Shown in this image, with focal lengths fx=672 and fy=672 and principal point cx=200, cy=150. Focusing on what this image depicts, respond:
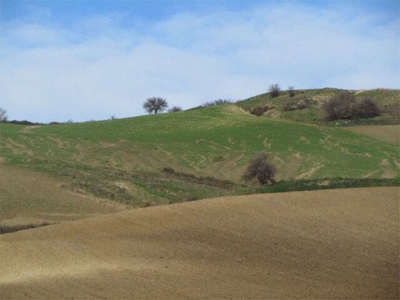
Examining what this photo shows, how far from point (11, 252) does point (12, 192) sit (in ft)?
44.0

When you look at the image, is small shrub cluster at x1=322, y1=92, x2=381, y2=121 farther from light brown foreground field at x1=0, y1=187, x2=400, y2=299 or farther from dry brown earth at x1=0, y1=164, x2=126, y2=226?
light brown foreground field at x1=0, y1=187, x2=400, y2=299

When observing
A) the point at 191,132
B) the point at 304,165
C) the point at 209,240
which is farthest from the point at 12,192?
the point at 191,132

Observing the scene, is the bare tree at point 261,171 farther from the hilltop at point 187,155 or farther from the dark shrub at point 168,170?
the dark shrub at point 168,170

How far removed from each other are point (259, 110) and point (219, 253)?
75.3 m

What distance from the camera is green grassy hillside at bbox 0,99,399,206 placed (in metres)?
35.6

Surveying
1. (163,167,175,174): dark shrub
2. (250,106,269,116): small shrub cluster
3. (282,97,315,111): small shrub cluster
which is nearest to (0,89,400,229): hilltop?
(163,167,175,174): dark shrub

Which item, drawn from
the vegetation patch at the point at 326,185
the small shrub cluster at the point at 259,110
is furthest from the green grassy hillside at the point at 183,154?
the small shrub cluster at the point at 259,110

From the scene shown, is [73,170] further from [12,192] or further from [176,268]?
[176,268]

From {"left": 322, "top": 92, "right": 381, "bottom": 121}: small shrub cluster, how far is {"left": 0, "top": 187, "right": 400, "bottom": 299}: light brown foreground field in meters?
60.1

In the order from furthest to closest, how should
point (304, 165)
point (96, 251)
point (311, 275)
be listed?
point (304, 165) < point (96, 251) < point (311, 275)

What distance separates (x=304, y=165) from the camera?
50531 mm

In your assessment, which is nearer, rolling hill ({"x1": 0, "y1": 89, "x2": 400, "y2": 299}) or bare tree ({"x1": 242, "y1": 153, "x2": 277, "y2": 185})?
rolling hill ({"x1": 0, "y1": 89, "x2": 400, "y2": 299})

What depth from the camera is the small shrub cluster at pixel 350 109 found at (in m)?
79.6

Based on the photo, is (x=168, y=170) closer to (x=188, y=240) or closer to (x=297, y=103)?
(x=188, y=240)
